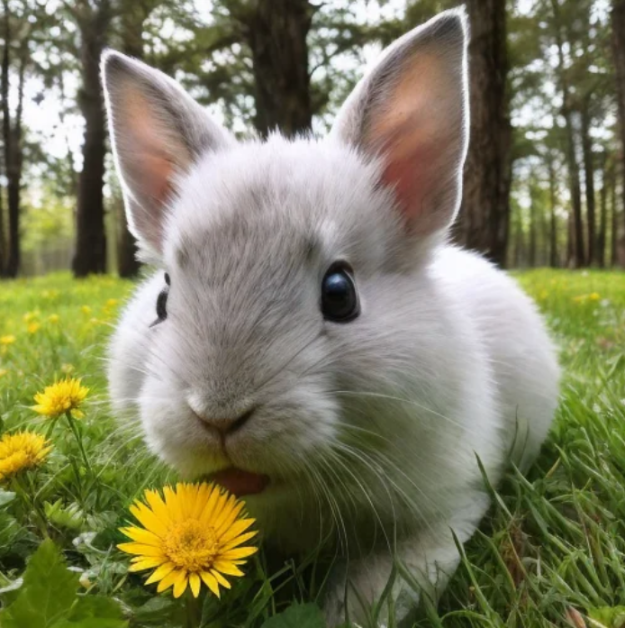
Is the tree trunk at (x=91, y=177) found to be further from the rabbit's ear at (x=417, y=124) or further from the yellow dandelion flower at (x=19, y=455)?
the yellow dandelion flower at (x=19, y=455)

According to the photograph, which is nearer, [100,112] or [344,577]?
[344,577]

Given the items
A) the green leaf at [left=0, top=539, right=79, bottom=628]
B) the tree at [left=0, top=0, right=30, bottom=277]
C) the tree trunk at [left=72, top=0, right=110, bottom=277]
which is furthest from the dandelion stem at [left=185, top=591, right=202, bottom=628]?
the tree at [left=0, top=0, right=30, bottom=277]

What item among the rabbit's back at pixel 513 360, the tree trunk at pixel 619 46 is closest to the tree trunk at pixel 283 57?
the tree trunk at pixel 619 46

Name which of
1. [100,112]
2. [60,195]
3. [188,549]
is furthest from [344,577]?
[60,195]

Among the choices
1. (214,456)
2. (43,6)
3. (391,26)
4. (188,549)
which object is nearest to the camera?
(188,549)

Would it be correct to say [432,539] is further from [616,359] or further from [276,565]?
[616,359]

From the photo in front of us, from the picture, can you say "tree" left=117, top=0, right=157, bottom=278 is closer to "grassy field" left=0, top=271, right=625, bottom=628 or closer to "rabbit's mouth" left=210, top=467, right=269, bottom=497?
"grassy field" left=0, top=271, right=625, bottom=628

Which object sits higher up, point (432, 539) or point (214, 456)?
point (214, 456)
